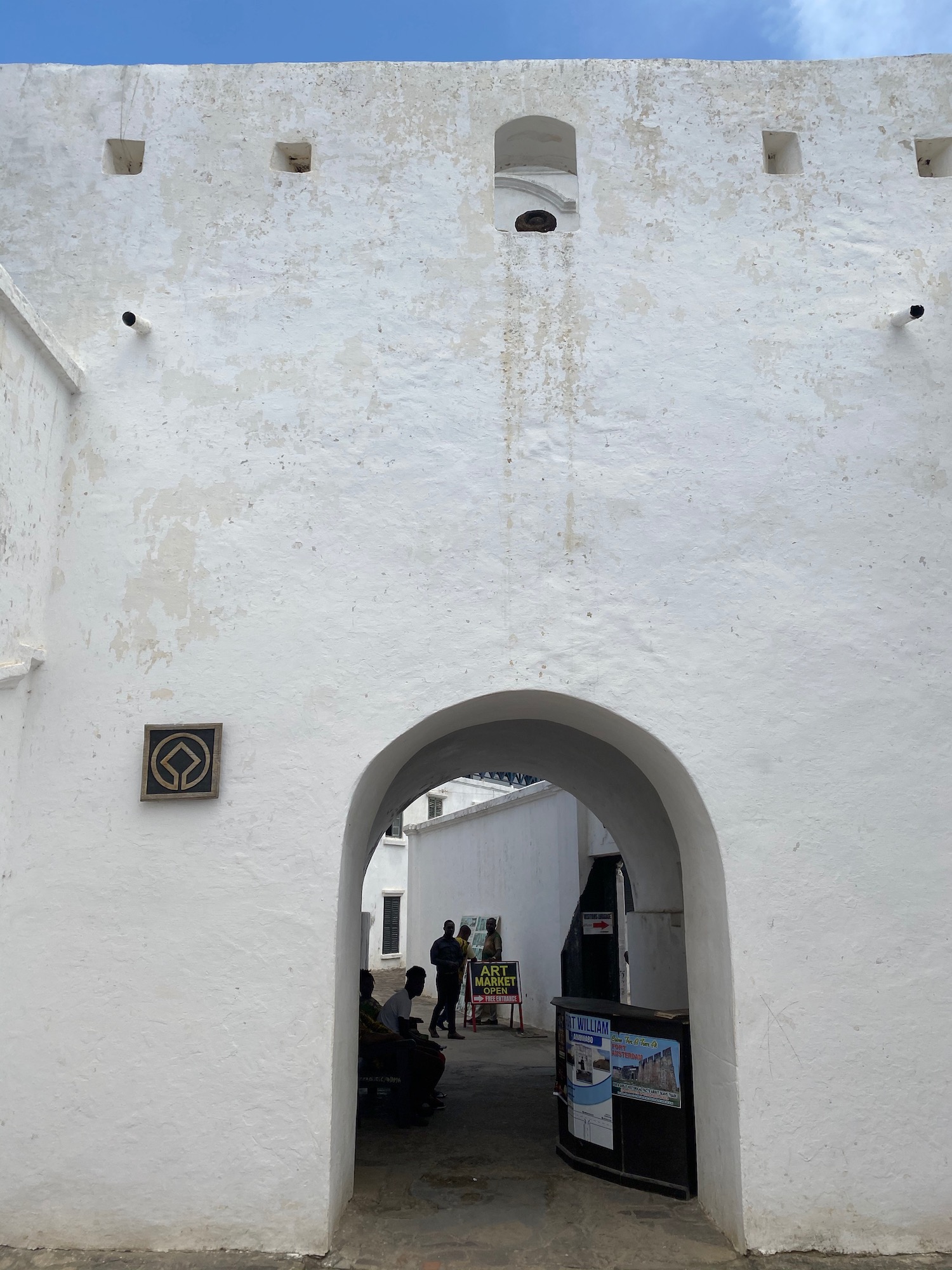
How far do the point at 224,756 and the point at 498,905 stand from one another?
448 inches

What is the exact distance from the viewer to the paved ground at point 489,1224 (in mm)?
4422

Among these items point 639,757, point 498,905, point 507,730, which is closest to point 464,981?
point 498,905

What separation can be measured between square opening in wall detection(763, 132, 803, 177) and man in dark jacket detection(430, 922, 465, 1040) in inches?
387

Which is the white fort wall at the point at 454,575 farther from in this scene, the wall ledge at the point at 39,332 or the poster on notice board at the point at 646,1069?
the poster on notice board at the point at 646,1069

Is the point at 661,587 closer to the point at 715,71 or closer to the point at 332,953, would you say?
the point at 332,953

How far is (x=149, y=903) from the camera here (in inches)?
191

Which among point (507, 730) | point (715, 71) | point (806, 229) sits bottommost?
point (507, 730)

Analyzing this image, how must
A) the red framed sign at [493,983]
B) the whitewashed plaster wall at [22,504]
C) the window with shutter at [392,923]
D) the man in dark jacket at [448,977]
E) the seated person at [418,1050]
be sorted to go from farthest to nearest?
the window with shutter at [392,923], the red framed sign at [493,983], the man in dark jacket at [448,977], the seated person at [418,1050], the whitewashed plaster wall at [22,504]

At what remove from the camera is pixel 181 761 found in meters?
5.00

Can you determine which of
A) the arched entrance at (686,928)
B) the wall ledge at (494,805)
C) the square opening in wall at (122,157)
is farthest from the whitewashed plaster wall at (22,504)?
the wall ledge at (494,805)

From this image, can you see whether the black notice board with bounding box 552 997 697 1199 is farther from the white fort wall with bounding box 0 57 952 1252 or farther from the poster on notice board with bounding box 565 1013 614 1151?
the white fort wall with bounding box 0 57 952 1252

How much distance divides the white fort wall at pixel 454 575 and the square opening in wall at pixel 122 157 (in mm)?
101

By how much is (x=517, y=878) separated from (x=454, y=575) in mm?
10559

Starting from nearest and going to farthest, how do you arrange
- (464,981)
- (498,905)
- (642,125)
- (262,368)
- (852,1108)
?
(852,1108)
(262,368)
(642,125)
(464,981)
(498,905)
